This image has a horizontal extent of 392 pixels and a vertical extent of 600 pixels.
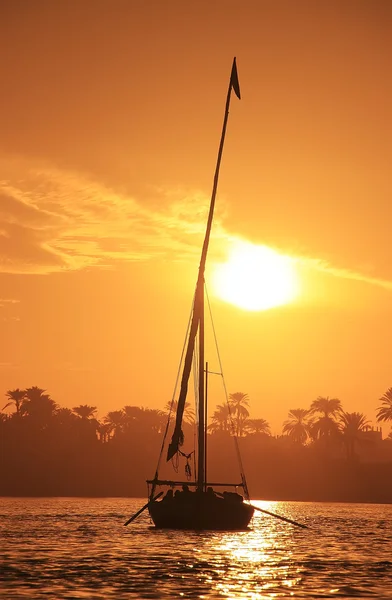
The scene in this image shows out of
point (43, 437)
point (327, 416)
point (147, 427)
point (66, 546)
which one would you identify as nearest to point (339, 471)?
point (327, 416)

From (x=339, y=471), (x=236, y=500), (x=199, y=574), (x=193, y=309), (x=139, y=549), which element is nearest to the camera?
(x=199, y=574)

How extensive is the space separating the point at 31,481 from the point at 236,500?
107066 mm

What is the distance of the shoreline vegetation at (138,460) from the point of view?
153750 millimetres

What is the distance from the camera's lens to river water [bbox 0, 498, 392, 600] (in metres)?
33.9

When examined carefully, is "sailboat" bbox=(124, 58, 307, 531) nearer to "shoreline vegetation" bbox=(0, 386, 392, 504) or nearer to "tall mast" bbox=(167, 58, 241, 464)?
"tall mast" bbox=(167, 58, 241, 464)

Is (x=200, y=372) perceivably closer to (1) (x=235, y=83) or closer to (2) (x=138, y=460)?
(1) (x=235, y=83)

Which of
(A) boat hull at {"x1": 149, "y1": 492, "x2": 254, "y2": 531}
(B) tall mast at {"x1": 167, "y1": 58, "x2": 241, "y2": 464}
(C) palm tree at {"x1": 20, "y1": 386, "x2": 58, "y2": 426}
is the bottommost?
(A) boat hull at {"x1": 149, "y1": 492, "x2": 254, "y2": 531}

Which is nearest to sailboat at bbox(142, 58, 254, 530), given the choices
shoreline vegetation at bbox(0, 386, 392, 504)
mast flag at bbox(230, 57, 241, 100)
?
mast flag at bbox(230, 57, 241, 100)

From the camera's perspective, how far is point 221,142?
6681cm

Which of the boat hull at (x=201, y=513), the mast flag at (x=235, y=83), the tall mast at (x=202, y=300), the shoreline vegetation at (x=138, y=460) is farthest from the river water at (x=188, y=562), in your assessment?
the shoreline vegetation at (x=138, y=460)

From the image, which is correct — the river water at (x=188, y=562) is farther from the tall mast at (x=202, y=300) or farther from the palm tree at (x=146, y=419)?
the palm tree at (x=146, y=419)

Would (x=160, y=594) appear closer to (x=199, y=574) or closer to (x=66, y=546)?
(x=199, y=574)

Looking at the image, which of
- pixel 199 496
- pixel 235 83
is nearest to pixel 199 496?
pixel 199 496

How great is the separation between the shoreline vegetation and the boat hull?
3761 inches
